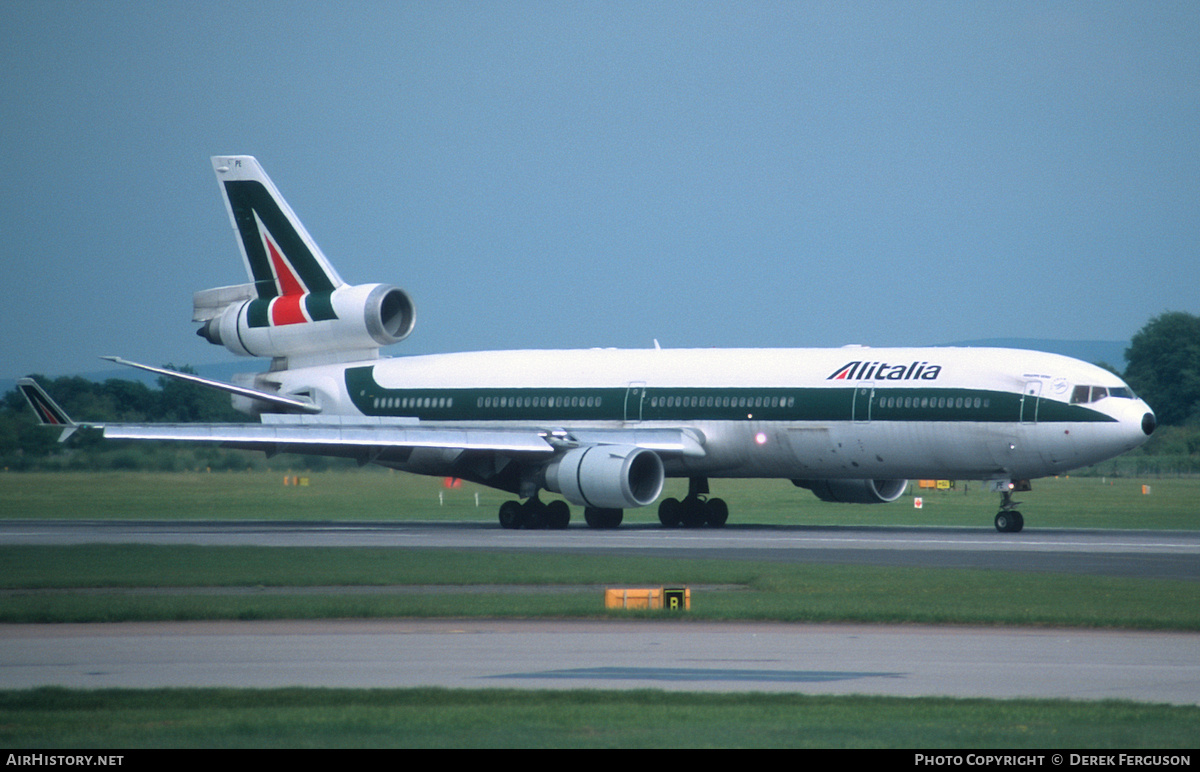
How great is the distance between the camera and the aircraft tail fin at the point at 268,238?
1871 inches

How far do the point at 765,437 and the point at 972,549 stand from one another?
9832mm

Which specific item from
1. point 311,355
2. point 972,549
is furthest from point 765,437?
point 311,355

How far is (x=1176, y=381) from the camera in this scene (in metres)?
126

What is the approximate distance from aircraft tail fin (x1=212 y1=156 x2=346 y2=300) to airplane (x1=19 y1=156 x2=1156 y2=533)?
5cm

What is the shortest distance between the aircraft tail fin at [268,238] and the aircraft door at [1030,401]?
68.7ft

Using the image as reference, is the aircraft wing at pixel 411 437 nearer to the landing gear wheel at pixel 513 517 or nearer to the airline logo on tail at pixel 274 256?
the landing gear wheel at pixel 513 517

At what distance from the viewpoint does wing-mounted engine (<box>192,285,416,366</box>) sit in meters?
46.3

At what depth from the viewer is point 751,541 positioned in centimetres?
3338

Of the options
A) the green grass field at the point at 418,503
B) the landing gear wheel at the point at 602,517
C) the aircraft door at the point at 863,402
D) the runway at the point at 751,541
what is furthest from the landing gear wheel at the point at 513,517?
the aircraft door at the point at 863,402

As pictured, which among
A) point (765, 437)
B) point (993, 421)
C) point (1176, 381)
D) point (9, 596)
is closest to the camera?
point (9, 596)

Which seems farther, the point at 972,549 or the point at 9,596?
the point at 972,549

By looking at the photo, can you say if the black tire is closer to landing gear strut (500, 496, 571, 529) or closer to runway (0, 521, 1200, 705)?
landing gear strut (500, 496, 571, 529)

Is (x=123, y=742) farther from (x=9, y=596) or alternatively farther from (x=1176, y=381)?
(x=1176, y=381)

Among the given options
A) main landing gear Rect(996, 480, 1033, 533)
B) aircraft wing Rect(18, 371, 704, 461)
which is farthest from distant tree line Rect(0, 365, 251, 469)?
main landing gear Rect(996, 480, 1033, 533)
